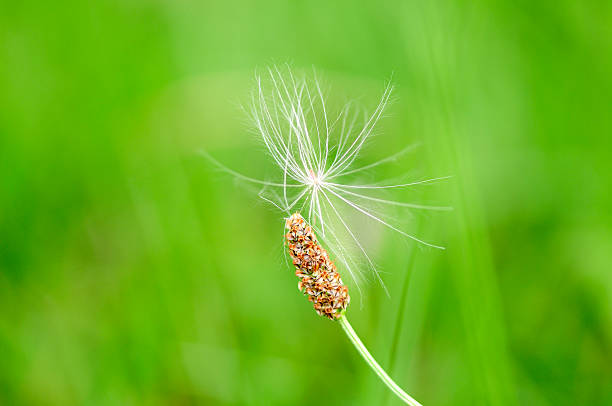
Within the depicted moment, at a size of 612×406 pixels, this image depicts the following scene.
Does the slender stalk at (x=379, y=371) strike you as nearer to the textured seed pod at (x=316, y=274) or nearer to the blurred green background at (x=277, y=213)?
the textured seed pod at (x=316, y=274)

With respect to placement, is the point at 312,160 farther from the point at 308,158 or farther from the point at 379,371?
the point at 379,371

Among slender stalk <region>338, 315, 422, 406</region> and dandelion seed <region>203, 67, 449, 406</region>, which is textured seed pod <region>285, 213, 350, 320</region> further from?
dandelion seed <region>203, 67, 449, 406</region>

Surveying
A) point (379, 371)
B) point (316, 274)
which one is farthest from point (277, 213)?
point (379, 371)

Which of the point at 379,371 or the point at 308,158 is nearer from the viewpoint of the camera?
the point at 379,371

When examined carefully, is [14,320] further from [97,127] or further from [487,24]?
[487,24]

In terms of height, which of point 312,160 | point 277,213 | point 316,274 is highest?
point 312,160

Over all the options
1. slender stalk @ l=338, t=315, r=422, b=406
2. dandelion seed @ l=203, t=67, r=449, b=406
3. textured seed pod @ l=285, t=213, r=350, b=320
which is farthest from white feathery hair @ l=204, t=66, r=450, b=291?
slender stalk @ l=338, t=315, r=422, b=406

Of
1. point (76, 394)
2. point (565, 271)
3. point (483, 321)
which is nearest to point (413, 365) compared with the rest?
point (483, 321)

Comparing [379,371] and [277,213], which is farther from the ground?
[277,213]
